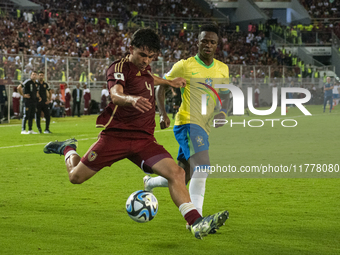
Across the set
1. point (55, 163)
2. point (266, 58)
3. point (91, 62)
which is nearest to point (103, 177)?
point (55, 163)

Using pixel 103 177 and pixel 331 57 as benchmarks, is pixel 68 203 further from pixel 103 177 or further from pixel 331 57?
pixel 331 57

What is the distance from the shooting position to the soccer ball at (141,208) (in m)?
5.42

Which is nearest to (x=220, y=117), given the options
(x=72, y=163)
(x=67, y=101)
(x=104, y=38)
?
(x=72, y=163)

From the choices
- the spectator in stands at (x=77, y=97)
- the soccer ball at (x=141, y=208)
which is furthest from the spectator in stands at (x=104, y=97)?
the soccer ball at (x=141, y=208)

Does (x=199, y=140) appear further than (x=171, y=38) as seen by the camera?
No

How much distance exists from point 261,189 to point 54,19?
103 feet

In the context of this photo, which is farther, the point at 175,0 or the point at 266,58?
the point at 175,0

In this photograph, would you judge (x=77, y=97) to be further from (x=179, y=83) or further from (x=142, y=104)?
(x=142, y=104)

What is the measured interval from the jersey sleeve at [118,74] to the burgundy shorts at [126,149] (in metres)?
0.51

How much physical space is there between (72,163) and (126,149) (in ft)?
3.37

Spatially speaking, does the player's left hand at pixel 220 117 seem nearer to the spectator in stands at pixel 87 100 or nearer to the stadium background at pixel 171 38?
the stadium background at pixel 171 38

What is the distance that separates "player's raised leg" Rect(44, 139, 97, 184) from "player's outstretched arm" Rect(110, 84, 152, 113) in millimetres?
964

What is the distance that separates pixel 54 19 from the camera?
36.8 m

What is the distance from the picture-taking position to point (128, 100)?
4781 mm
